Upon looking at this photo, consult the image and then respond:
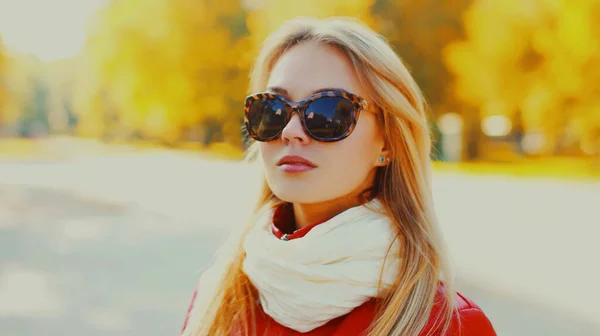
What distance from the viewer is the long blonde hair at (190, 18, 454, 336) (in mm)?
1341

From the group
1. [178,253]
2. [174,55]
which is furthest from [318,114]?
[174,55]

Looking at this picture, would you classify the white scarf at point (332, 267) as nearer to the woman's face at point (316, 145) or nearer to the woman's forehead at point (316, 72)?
the woman's face at point (316, 145)

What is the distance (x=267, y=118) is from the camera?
4.70 ft

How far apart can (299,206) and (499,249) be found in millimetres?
6429

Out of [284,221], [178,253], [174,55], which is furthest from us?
[174,55]

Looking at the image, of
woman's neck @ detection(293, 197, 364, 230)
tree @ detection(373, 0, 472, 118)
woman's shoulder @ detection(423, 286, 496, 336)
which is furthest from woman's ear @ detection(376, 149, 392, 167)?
tree @ detection(373, 0, 472, 118)

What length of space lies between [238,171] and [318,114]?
18.5 metres

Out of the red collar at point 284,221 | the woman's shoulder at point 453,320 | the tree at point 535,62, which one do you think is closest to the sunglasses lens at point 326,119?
the red collar at point 284,221

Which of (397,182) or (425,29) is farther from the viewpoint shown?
(425,29)

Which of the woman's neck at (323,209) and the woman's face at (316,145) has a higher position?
the woman's face at (316,145)

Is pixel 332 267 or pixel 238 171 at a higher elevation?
pixel 332 267

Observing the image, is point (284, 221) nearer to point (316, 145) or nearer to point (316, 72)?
point (316, 145)

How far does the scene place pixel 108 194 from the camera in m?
14.1

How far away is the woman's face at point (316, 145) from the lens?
138 centimetres
